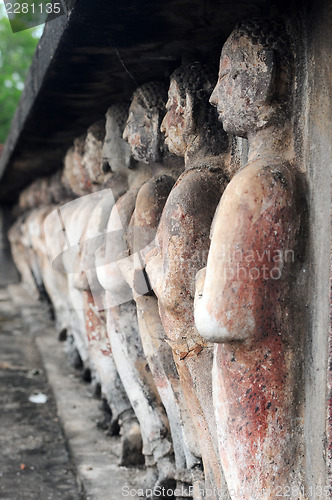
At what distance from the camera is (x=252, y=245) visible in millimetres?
1896

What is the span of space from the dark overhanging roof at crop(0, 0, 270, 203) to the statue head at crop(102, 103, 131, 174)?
99 millimetres

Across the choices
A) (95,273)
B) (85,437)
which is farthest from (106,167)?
(85,437)

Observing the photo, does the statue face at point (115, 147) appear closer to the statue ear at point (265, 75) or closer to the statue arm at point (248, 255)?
the statue ear at point (265, 75)

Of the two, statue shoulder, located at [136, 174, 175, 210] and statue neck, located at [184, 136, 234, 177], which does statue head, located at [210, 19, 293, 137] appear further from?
statue shoulder, located at [136, 174, 175, 210]

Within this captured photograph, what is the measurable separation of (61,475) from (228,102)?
234 cm

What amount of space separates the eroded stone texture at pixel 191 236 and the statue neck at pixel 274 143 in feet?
1.19

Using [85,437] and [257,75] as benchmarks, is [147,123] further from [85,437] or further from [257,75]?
[85,437]

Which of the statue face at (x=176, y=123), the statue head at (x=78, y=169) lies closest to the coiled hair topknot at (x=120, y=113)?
the statue head at (x=78, y=169)

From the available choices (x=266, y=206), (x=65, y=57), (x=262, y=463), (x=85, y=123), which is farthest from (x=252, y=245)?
(x=85, y=123)

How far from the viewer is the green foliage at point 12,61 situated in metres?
19.6

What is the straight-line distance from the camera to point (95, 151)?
4.33m

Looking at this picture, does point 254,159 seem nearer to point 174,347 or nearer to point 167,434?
point 174,347

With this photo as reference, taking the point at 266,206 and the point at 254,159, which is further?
the point at 254,159

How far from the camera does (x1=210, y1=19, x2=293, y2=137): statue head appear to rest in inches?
79.0
